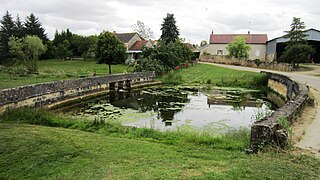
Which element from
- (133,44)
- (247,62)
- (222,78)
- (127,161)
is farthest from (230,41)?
(127,161)

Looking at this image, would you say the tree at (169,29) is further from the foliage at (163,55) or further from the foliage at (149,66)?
the foliage at (149,66)

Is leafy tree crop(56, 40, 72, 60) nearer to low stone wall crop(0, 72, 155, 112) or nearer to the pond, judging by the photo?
low stone wall crop(0, 72, 155, 112)

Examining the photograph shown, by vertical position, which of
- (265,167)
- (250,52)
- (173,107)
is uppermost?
(250,52)

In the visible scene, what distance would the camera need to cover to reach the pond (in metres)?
12.1

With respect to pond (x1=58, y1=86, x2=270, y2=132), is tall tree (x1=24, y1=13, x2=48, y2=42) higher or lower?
higher

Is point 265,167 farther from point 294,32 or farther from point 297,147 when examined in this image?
point 294,32

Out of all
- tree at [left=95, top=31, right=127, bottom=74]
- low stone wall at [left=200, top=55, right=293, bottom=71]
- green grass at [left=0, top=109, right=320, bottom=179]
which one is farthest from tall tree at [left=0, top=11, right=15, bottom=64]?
green grass at [left=0, top=109, right=320, bottom=179]

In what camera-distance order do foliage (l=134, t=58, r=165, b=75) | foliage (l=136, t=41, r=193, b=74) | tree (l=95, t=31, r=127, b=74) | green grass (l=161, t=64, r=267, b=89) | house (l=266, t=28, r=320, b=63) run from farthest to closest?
1. house (l=266, t=28, r=320, b=63)
2. foliage (l=136, t=41, r=193, b=74)
3. foliage (l=134, t=58, r=165, b=75)
4. tree (l=95, t=31, r=127, b=74)
5. green grass (l=161, t=64, r=267, b=89)

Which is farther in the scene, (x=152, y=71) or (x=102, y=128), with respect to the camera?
(x=152, y=71)

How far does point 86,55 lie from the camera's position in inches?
2051

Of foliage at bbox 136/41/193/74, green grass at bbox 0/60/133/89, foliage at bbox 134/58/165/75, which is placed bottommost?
green grass at bbox 0/60/133/89

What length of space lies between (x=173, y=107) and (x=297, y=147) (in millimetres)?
10180

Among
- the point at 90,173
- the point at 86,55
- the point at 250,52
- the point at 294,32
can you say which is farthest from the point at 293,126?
the point at 86,55

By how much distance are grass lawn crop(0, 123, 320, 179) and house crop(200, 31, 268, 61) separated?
41.2 metres
